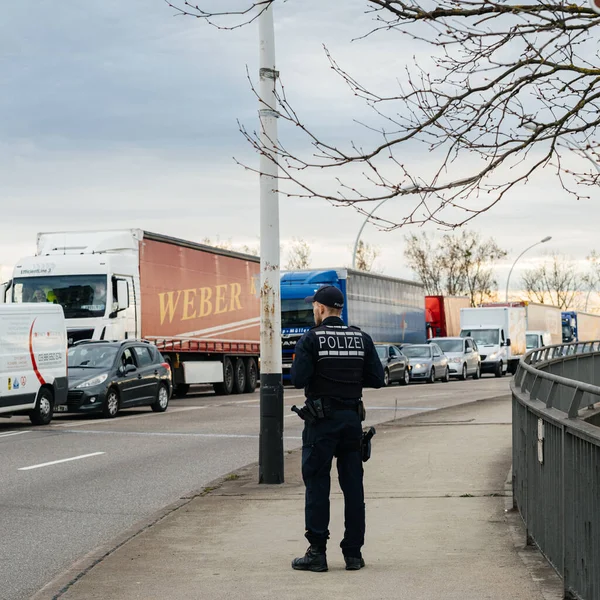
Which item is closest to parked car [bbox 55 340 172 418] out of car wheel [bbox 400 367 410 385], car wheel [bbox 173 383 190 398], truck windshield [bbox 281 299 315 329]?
car wheel [bbox 173 383 190 398]

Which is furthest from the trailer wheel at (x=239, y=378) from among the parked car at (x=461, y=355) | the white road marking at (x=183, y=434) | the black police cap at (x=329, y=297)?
the black police cap at (x=329, y=297)

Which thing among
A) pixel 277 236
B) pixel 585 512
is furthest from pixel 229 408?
pixel 585 512

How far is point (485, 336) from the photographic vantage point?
52.5 meters

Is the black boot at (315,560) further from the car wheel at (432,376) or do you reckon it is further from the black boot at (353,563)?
the car wheel at (432,376)

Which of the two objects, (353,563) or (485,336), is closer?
(353,563)

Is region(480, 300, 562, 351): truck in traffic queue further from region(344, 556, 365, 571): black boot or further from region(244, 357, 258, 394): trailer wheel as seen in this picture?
region(344, 556, 365, 571): black boot

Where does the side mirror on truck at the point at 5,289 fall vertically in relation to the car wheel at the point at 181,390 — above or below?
above

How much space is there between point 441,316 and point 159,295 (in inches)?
1154

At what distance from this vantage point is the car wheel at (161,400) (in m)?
24.8

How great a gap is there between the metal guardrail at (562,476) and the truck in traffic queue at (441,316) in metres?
48.5

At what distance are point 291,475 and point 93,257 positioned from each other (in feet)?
54.8

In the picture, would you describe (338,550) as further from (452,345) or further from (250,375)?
(452,345)

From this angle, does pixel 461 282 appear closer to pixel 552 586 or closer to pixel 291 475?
pixel 291 475

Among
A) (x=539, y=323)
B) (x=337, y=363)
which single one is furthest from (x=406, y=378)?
(x=337, y=363)
